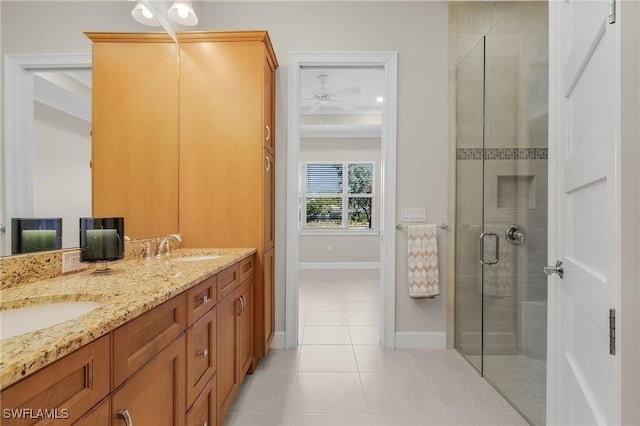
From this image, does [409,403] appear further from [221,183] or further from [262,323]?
[221,183]

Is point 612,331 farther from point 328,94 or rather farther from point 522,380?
point 328,94

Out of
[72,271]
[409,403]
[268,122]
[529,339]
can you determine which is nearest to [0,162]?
[72,271]

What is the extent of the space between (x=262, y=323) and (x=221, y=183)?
106 cm

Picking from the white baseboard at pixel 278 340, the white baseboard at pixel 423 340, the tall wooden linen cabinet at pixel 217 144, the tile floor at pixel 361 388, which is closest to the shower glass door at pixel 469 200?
the white baseboard at pixel 423 340

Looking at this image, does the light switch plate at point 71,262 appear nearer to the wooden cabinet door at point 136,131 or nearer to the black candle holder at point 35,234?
the black candle holder at point 35,234

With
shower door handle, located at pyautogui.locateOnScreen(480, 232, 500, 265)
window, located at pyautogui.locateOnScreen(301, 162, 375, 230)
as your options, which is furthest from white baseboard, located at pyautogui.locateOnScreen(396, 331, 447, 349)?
window, located at pyautogui.locateOnScreen(301, 162, 375, 230)

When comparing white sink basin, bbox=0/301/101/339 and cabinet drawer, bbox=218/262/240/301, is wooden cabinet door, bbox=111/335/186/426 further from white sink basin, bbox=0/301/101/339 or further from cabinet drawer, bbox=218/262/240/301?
cabinet drawer, bbox=218/262/240/301

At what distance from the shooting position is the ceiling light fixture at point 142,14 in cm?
178

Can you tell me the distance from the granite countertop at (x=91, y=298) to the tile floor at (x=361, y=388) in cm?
92

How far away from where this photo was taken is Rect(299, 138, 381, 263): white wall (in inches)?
250

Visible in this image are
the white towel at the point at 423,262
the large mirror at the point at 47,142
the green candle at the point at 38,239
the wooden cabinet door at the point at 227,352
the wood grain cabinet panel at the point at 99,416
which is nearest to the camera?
the wood grain cabinet panel at the point at 99,416

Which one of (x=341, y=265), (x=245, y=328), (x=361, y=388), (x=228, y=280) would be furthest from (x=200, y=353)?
(x=341, y=265)

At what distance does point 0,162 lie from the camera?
986 millimetres

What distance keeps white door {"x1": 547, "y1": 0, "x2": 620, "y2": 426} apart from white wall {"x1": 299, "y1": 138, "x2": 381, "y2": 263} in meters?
5.11
